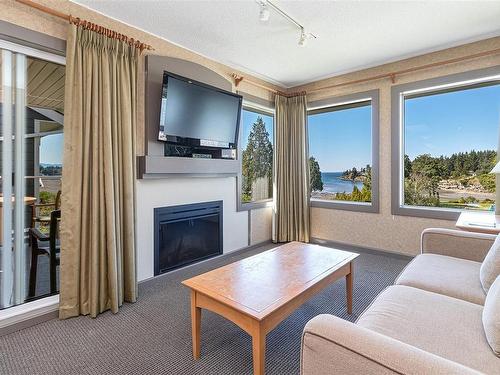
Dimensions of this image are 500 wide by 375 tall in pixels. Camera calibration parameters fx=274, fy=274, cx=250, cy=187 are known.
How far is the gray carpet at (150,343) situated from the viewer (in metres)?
1.61

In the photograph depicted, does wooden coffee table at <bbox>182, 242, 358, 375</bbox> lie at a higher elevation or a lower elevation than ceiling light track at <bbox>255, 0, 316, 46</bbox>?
lower

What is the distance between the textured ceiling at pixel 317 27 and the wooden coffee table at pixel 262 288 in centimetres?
209

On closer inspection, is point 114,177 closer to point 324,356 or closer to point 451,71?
point 324,356

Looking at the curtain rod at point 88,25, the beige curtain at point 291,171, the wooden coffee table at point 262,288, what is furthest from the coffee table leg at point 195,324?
the beige curtain at point 291,171

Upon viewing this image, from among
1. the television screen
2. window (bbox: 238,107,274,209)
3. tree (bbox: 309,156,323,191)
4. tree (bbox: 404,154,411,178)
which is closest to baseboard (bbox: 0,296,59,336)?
the television screen

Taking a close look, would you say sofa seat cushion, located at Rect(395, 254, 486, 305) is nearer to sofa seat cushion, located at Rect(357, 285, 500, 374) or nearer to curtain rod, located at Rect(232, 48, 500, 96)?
sofa seat cushion, located at Rect(357, 285, 500, 374)

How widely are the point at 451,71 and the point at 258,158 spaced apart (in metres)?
2.59

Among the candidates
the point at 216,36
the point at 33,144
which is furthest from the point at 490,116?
the point at 33,144

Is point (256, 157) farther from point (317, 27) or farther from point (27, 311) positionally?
point (27, 311)

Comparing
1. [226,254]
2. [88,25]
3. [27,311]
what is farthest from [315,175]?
[27,311]

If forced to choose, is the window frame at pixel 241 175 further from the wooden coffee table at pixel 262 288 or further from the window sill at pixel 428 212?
the window sill at pixel 428 212

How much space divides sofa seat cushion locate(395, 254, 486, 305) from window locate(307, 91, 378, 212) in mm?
1772

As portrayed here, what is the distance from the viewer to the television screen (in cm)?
270

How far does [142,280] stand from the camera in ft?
9.02
